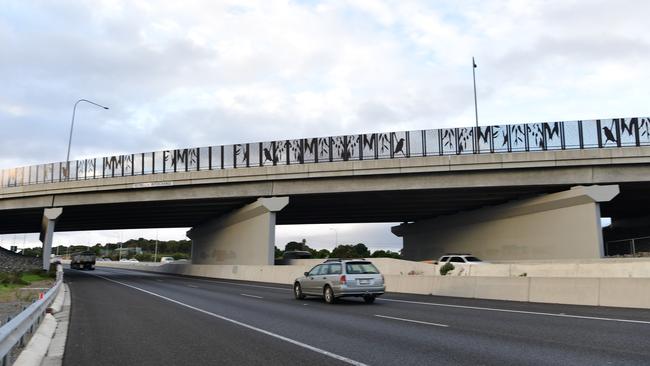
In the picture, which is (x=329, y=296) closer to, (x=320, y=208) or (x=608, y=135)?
(x=608, y=135)

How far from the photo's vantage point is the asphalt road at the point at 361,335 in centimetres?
805

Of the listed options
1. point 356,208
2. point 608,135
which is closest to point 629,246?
point 608,135

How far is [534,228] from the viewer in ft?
125

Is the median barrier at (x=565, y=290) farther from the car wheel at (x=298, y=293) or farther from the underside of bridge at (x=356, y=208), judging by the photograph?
the underside of bridge at (x=356, y=208)

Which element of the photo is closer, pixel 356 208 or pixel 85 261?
pixel 356 208

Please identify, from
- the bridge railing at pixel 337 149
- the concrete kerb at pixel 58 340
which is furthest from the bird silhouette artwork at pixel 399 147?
the concrete kerb at pixel 58 340

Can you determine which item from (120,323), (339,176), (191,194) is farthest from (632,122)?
(120,323)

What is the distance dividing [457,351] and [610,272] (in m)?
17.7

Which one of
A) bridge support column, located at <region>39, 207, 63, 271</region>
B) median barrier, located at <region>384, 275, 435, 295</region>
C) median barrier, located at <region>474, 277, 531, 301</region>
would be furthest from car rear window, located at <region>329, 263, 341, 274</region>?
bridge support column, located at <region>39, 207, 63, 271</region>

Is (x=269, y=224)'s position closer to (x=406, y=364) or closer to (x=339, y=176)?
(x=339, y=176)

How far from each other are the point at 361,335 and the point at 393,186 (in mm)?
27621

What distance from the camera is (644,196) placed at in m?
41.8

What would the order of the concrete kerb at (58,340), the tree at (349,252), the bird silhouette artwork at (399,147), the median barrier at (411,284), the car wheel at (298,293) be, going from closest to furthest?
the concrete kerb at (58,340) < the car wheel at (298,293) < the median barrier at (411,284) < the bird silhouette artwork at (399,147) < the tree at (349,252)

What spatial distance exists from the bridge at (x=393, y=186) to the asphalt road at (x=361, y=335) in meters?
20.5
